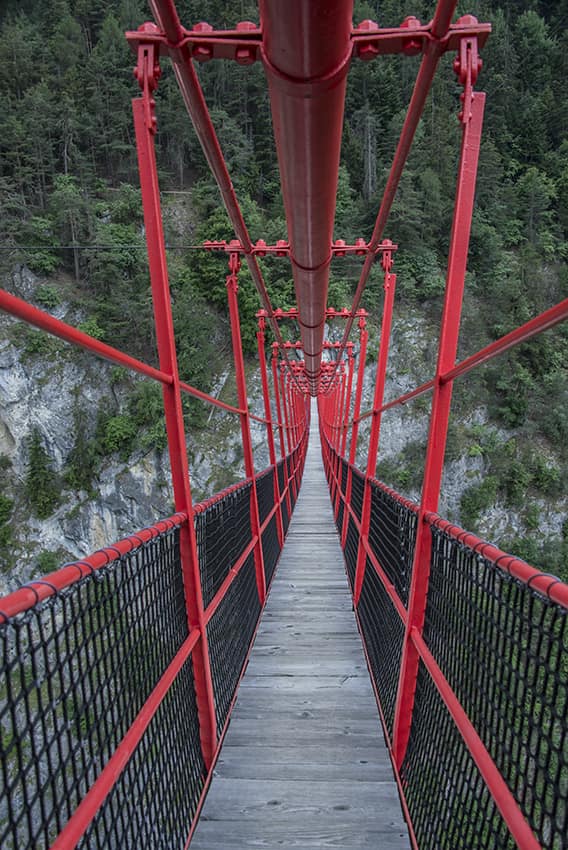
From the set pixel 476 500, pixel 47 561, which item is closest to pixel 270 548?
pixel 47 561

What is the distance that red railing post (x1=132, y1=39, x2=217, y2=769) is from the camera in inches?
55.0

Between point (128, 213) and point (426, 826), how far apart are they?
27943 millimetres

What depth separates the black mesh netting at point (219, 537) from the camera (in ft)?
5.44

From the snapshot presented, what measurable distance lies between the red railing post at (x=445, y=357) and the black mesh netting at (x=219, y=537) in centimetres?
64

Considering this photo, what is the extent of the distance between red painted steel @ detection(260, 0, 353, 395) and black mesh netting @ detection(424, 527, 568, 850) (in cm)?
92

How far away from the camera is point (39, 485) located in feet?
59.3

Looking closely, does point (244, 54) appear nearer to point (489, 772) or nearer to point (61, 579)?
point (61, 579)

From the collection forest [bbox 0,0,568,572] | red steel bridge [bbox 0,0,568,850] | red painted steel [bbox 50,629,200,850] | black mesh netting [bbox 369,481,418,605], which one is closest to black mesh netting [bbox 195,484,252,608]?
red steel bridge [bbox 0,0,568,850]

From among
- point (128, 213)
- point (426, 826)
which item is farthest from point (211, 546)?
point (128, 213)

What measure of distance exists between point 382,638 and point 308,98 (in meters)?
1.86

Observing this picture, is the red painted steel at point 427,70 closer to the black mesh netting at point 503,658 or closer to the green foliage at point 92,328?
the black mesh netting at point 503,658

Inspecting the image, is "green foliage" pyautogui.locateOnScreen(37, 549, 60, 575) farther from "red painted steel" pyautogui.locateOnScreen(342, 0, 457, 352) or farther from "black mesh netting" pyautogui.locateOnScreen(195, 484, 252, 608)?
"red painted steel" pyautogui.locateOnScreen(342, 0, 457, 352)

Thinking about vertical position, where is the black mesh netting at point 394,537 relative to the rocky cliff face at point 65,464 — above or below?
above

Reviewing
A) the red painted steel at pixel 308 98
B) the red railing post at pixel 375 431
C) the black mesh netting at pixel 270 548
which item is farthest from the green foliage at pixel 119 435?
the red painted steel at pixel 308 98
